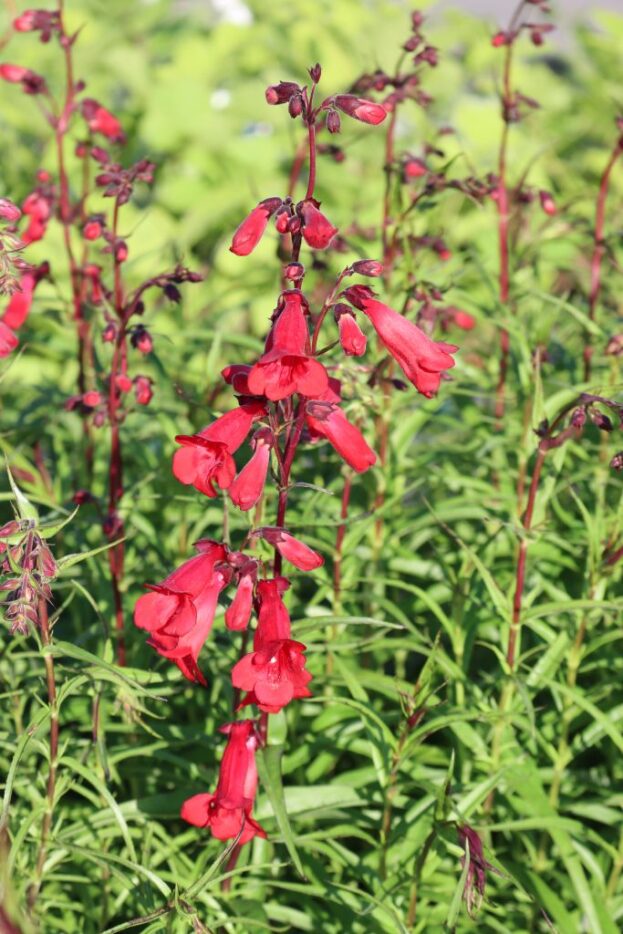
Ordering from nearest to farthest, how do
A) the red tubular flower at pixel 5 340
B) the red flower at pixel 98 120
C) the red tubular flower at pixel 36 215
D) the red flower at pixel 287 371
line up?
1. the red flower at pixel 287 371
2. the red tubular flower at pixel 5 340
3. the red tubular flower at pixel 36 215
4. the red flower at pixel 98 120

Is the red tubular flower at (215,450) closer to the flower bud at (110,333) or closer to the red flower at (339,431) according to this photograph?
the red flower at (339,431)

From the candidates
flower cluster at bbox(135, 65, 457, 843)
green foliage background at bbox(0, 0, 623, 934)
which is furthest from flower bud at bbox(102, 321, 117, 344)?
flower cluster at bbox(135, 65, 457, 843)

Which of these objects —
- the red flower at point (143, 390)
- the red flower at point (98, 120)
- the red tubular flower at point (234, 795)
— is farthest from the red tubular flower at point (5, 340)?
the red flower at point (98, 120)

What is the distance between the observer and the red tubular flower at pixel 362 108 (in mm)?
2305

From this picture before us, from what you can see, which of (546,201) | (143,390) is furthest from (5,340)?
(546,201)

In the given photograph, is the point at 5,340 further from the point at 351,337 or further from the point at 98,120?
the point at 98,120

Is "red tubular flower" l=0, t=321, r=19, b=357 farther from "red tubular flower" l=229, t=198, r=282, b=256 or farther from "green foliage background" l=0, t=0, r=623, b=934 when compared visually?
"red tubular flower" l=229, t=198, r=282, b=256

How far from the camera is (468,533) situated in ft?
13.6

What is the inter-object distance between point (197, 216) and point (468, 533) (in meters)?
4.74

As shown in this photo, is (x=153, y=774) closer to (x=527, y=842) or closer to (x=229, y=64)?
(x=527, y=842)

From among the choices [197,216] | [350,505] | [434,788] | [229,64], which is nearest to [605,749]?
[434,788]

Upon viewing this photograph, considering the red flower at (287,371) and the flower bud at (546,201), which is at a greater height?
the red flower at (287,371)

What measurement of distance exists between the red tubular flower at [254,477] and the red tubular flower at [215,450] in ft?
0.13

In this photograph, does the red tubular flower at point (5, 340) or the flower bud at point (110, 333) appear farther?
the flower bud at point (110, 333)
